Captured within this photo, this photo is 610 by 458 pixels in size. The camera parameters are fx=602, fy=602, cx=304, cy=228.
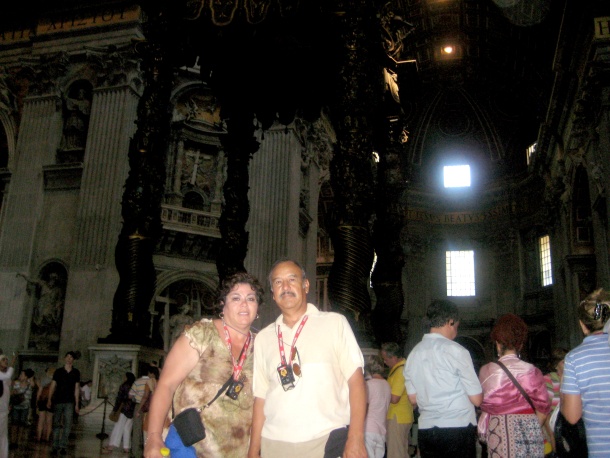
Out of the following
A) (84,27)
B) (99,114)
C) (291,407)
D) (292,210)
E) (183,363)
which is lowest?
(291,407)

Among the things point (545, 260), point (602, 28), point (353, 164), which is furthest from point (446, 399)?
point (545, 260)

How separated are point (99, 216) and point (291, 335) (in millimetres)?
12996

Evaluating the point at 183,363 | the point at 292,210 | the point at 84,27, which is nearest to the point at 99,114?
the point at 84,27

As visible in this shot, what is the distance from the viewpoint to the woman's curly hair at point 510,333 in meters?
3.73

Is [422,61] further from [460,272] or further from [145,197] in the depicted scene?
[145,197]

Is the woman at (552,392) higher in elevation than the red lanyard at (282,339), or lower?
lower

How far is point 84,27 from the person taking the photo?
53.8 feet

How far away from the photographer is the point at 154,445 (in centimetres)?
264

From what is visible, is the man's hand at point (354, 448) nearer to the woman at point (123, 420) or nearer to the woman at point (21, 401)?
the woman at point (123, 420)

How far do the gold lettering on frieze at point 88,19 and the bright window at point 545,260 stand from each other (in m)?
19.5

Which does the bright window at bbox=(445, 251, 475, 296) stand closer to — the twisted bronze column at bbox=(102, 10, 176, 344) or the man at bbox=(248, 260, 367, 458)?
the twisted bronze column at bbox=(102, 10, 176, 344)

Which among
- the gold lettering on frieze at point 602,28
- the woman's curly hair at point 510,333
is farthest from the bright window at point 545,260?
the woman's curly hair at point 510,333

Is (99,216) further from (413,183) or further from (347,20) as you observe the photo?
(413,183)

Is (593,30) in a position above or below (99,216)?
above
